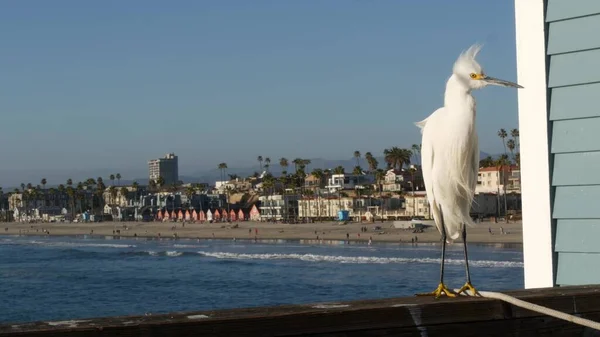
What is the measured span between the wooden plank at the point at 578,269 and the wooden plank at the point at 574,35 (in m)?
1.00

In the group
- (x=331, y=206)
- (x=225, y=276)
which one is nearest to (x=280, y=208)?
(x=331, y=206)

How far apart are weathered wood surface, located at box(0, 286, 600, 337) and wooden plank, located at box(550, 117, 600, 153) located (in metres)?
1.43

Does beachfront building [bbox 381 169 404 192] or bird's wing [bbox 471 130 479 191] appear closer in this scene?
bird's wing [bbox 471 130 479 191]

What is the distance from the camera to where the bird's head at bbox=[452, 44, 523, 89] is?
3.19 meters

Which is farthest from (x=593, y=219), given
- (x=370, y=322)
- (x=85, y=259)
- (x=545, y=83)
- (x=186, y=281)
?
(x=85, y=259)

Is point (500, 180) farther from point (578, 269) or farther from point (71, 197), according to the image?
point (71, 197)

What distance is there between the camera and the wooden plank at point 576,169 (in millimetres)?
4313

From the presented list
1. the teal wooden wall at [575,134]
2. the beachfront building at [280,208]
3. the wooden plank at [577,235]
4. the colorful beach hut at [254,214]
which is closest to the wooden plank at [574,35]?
the teal wooden wall at [575,134]

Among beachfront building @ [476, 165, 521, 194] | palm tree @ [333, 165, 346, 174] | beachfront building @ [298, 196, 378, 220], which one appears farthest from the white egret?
palm tree @ [333, 165, 346, 174]

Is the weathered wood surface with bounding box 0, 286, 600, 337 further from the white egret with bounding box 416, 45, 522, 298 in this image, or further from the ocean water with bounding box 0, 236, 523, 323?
the ocean water with bounding box 0, 236, 523, 323

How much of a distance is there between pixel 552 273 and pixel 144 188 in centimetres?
17047

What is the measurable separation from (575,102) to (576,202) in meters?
0.48

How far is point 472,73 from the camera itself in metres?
3.22

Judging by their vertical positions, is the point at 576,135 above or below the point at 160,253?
above
